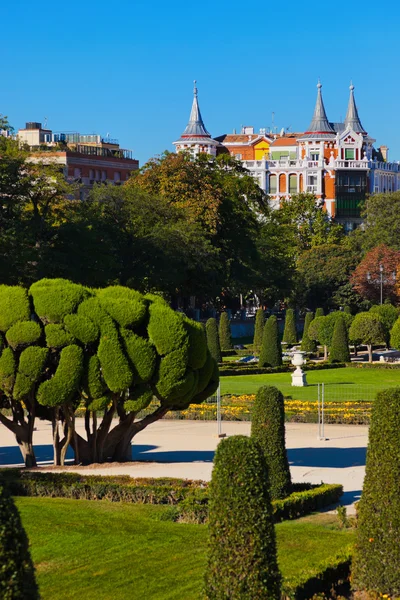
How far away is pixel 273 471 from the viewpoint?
19.5 m

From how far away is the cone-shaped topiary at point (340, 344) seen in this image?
50.4 meters

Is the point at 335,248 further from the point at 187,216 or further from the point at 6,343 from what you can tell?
the point at 6,343

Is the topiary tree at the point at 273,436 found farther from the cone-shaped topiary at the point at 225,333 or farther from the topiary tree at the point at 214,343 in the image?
the cone-shaped topiary at the point at 225,333

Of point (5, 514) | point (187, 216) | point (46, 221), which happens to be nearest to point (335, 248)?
point (187, 216)

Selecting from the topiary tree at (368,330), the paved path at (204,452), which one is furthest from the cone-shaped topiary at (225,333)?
the paved path at (204,452)

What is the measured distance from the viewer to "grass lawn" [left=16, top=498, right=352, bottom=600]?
13.9 m

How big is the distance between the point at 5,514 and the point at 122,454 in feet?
51.9

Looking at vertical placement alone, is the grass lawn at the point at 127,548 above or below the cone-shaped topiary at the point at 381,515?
below

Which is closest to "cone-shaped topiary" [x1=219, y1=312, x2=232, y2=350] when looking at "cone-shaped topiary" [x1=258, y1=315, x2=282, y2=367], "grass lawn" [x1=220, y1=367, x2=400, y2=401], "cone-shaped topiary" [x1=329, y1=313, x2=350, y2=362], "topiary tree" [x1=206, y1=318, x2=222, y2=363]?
"cone-shaped topiary" [x1=329, y1=313, x2=350, y2=362]

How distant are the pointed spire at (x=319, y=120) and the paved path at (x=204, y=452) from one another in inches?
4440

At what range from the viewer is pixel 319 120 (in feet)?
469

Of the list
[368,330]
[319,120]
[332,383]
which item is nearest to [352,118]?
[319,120]

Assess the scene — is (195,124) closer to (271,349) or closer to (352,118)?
(352,118)

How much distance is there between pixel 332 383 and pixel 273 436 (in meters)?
22.9
